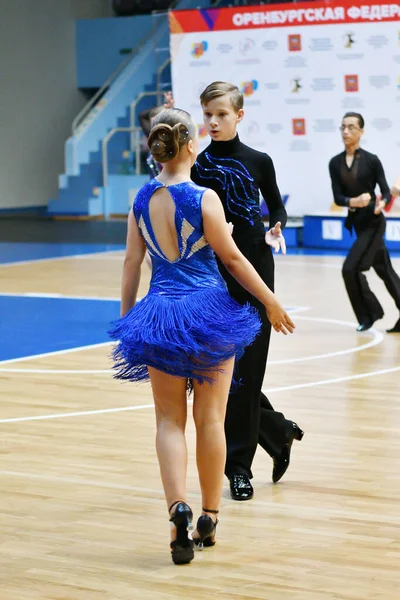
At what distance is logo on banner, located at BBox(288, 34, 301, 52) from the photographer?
17.6 m

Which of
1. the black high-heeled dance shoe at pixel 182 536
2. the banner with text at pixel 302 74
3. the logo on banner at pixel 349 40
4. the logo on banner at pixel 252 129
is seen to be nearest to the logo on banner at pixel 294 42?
the banner with text at pixel 302 74

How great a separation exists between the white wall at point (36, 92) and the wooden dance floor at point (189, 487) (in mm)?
16349

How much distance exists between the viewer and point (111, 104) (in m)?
24.0

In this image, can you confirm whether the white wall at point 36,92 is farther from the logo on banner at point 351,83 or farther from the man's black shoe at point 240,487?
the man's black shoe at point 240,487

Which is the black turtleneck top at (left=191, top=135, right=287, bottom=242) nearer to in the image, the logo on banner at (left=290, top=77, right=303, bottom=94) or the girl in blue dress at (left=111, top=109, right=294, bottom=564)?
the girl in blue dress at (left=111, top=109, right=294, bottom=564)

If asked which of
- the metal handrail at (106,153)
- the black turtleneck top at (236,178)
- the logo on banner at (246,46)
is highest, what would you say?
the logo on banner at (246,46)

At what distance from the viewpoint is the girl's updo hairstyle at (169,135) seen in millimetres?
4016

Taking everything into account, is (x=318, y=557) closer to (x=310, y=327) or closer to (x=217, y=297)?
(x=217, y=297)

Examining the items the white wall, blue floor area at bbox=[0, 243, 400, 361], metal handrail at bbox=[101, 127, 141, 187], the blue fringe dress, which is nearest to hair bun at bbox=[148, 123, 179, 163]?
the blue fringe dress

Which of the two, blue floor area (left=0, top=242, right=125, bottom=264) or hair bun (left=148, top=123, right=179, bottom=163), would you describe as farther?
blue floor area (left=0, top=242, right=125, bottom=264)

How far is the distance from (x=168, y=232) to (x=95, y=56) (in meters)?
22.4

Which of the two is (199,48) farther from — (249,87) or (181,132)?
(181,132)

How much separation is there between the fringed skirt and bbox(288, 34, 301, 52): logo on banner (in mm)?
14063

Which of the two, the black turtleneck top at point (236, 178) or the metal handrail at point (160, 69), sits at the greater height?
the metal handrail at point (160, 69)
